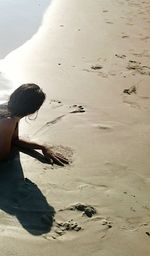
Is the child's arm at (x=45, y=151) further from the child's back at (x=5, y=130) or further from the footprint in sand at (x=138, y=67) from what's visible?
the footprint in sand at (x=138, y=67)

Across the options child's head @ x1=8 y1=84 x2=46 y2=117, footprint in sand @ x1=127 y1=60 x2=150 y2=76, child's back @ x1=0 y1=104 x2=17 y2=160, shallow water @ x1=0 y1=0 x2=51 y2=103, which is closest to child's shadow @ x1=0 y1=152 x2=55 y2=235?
child's back @ x1=0 y1=104 x2=17 y2=160

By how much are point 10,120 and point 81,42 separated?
432 centimetres

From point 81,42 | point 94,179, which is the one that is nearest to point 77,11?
point 81,42

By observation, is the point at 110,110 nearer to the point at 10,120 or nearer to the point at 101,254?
the point at 10,120

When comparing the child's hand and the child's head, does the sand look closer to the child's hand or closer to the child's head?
the child's hand

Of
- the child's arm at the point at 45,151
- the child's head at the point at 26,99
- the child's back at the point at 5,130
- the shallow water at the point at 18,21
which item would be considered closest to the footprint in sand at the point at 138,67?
the shallow water at the point at 18,21

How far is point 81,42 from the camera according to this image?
7891mm

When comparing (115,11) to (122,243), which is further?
(115,11)

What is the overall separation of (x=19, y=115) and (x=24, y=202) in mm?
624

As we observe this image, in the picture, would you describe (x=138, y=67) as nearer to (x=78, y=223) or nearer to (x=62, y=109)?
(x=62, y=109)

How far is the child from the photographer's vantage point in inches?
140

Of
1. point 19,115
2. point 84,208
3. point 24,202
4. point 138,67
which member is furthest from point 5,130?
point 138,67

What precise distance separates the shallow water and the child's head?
233 centimetres

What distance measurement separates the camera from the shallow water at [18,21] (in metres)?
7.47
